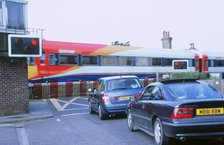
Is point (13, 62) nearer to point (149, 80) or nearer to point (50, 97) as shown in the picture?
point (50, 97)

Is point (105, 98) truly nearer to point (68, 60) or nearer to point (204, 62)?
point (68, 60)

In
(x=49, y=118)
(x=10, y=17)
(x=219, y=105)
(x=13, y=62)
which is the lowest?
(x=49, y=118)

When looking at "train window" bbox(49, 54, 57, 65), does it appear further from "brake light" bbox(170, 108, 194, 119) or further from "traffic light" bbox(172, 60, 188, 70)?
"brake light" bbox(170, 108, 194, 119)

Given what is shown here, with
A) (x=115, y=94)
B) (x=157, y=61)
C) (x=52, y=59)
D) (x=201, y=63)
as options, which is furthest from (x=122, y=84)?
(x=201, y=63)

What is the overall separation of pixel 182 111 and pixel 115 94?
6221 mm

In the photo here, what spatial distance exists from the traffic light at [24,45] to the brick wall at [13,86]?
4.23 ft

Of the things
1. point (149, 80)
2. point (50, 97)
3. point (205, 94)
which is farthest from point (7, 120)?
point (149, 80)

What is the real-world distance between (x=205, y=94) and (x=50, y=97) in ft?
57.3

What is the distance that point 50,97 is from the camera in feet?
80.0

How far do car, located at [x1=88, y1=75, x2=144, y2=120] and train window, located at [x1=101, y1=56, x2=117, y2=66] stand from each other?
13282mm

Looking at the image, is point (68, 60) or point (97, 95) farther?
point (68, 60)

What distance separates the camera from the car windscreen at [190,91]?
786 centimetres

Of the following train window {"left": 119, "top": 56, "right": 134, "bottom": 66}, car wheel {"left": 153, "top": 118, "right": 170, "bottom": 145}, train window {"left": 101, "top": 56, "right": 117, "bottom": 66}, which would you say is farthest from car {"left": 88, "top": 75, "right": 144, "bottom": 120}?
train window {"left": 119, "top": 56, "right": 134, "bottom": 66}

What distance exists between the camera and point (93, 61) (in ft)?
88.3
